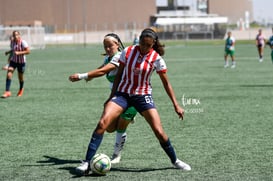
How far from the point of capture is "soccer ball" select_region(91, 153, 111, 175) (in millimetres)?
8102

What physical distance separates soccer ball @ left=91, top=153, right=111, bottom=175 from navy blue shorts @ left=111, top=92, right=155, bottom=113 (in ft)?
2.31

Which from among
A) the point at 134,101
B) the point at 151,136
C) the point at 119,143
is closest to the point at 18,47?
the point at 151,136

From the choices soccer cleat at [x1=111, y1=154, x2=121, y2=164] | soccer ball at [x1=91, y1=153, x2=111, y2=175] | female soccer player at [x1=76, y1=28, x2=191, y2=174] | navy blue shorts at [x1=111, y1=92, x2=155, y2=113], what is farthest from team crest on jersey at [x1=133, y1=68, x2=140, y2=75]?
soccer cleat at [x1=111, y1=154, x2=121, y2=164]

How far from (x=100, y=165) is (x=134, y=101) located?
92cm

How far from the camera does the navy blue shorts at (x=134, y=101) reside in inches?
327

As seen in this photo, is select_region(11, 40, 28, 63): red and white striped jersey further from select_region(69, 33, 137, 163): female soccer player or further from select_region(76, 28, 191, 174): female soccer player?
select_region(76, 28, 191, 174): female soccer player

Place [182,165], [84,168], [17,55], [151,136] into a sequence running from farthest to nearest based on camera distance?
[17,55] < [151,136] < [182,165] < [84,168]

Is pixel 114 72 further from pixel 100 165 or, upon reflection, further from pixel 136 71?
pixel 100 165

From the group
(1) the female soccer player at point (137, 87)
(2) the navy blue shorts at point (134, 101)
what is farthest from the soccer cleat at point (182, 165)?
(2) the navy blue shorts at point (134, 101)

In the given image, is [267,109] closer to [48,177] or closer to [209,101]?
[209,101]

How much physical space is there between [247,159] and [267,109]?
5.93 m

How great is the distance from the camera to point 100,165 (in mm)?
8102

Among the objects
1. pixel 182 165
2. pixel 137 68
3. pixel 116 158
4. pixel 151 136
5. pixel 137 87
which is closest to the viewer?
pixel 137 68

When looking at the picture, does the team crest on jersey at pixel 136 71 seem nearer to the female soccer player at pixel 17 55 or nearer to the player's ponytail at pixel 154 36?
the player's ponytail at pixel 154 36
